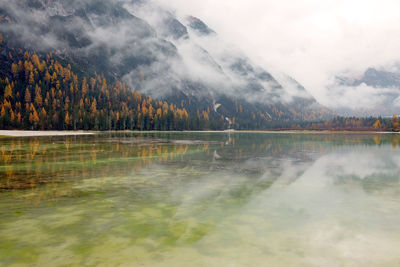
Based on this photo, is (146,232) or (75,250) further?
(146,232)

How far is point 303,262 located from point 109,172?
19008 millimetres

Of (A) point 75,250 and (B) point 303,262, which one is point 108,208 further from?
(B) point 303,262

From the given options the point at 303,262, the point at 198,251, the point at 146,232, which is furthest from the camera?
the point at 146,232

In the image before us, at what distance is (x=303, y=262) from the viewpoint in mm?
8508

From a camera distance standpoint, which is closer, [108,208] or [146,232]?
[146,232]

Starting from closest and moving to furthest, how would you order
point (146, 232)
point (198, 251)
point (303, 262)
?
point (303, 262) → point (198, 251) → point (146, 232)

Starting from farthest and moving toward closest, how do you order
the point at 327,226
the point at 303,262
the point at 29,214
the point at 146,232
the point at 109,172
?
the point at 109,172
the point at 29,214
the point at 327,226
the point at 146,232
the point at 303,262

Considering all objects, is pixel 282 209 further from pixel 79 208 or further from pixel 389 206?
pixel 79 208

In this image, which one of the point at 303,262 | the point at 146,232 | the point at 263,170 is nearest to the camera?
the point at 303,262

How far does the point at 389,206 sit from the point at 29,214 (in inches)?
676

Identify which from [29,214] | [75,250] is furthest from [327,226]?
[29,214]

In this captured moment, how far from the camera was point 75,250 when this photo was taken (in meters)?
9.04

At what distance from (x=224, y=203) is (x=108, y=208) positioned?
18.9ft

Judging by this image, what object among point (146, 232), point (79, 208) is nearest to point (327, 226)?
point (146, 232)
